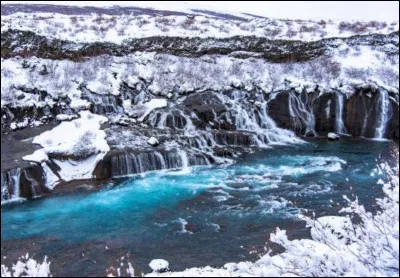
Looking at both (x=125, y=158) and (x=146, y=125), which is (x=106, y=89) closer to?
(x=146, y=125)

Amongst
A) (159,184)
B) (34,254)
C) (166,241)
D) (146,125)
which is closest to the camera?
(34,254)

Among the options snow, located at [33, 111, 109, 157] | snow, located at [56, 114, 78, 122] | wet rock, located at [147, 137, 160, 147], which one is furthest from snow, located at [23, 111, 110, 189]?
wet rock, located at [147, 137, 160, 147]

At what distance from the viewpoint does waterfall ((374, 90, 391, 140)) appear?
23391 millimetres

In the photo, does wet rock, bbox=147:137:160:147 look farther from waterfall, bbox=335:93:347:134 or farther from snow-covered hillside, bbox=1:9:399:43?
snow-covered hillside, bbox=1:9:399:43

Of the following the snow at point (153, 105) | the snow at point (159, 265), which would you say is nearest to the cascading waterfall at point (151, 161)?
the snow at point (153, 105)

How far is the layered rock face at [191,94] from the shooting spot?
1889cm

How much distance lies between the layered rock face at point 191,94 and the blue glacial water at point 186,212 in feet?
6.22

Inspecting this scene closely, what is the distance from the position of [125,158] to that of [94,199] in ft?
9.92

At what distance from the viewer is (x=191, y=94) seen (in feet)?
79.7

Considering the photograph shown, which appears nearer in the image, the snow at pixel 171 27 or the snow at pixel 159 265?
the snow at pixel 159 265

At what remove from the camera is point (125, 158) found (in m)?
17.6

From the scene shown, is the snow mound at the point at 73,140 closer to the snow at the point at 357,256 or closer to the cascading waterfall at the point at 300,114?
the cascading waterfall at the point at 300,114

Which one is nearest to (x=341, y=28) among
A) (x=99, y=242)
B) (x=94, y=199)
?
(x=94, y=199)

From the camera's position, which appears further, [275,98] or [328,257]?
[275,98]
